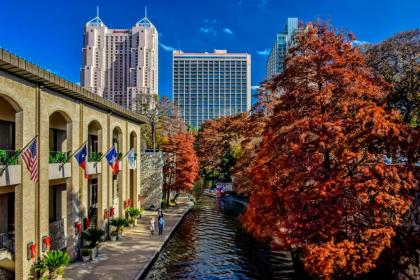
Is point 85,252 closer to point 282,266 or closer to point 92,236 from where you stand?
point 92,236

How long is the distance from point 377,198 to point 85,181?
17569mm

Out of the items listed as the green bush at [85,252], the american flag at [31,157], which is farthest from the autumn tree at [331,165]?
the green bush at [85,252]

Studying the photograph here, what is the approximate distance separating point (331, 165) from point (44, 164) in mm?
13435

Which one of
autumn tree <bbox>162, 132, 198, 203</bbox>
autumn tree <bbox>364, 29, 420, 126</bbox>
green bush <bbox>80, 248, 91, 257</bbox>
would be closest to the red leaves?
autumn tree <bbox>162, 132, 198, 203</bbox>

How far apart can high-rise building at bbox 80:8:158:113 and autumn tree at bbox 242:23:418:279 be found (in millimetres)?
156605

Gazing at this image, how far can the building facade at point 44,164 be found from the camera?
16.4m

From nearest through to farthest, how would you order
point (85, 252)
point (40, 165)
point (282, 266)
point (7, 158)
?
point (7, 158) → point (40, 165) → point (85, 252) → point (282, 266)

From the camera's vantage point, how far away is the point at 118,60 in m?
176

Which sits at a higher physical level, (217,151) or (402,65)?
(402,65)

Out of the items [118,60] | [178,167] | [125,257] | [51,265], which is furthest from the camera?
[118,60]

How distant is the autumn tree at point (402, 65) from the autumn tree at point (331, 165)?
41.1 ft

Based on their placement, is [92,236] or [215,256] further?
[215,256]

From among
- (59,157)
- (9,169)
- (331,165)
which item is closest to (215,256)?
(59,157)

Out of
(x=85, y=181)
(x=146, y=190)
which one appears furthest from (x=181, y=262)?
(x=146, y=190)
